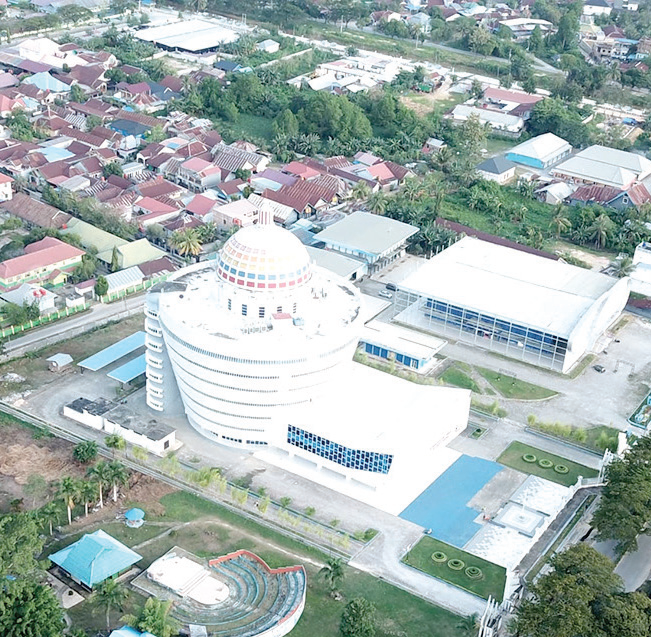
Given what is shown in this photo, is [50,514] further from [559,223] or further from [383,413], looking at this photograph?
[559,223]

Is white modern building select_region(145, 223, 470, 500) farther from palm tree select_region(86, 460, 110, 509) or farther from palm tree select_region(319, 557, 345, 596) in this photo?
palm tree select_region(319, 557, 345, 596)

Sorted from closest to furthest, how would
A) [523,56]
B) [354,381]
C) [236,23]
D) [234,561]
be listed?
[234,561]
[354,381]
[523,56]
[236,23]

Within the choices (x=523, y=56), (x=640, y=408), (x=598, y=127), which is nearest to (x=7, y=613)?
(x=640, y=408)

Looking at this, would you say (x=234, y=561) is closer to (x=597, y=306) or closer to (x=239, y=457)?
(x=239, y=457)

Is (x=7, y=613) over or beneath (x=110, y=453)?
over

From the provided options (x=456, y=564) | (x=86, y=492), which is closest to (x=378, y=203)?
(x=456, y=564)
